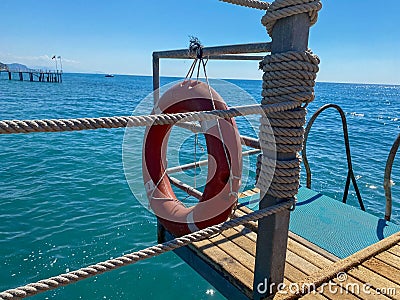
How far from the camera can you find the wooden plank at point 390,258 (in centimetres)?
188

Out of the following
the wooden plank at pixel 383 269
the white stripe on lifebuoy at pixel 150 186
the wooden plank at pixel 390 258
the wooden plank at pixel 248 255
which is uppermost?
the white stripe on lifebuoy at pixel 150 186

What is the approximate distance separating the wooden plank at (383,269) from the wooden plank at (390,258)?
0.12ft

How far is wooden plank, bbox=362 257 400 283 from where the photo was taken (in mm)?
1761

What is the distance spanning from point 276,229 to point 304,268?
2.28 feet

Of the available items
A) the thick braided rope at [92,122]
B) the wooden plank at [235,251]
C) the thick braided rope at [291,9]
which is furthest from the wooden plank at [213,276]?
the thick braided rope at [291,9]

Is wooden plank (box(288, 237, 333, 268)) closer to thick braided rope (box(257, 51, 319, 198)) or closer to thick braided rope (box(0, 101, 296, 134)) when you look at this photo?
thick braided rope (box(257, 51, 319, 198))

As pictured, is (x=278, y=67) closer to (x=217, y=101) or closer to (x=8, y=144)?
(x=217, y=101)

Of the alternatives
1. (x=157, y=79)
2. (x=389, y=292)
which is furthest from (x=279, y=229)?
(x=157, y=79)

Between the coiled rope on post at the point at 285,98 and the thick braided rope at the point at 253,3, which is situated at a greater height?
the thick braided rope at the point at 253,3

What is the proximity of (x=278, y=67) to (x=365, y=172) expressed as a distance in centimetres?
810

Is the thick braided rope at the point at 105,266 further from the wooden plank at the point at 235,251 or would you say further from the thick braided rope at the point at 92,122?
the wooden plank at the point at 235,251

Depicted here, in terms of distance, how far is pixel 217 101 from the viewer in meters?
1.60

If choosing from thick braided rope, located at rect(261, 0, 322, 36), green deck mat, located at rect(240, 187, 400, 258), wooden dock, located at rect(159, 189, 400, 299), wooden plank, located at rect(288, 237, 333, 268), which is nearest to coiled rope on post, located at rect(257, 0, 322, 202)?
thick braided rope, located at rect(261, 0, 322, 36)

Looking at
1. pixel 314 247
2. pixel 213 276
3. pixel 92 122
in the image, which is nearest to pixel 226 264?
pixel 213 276
